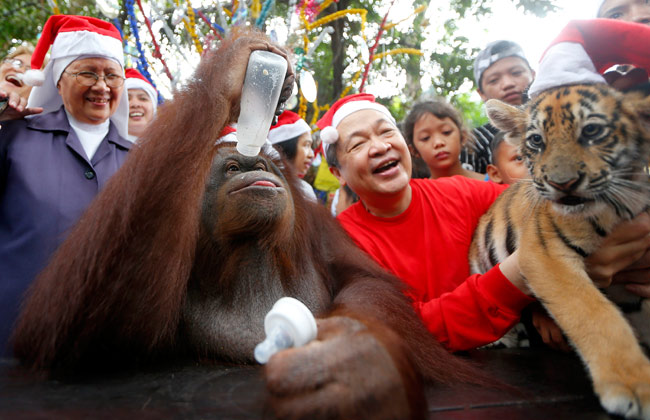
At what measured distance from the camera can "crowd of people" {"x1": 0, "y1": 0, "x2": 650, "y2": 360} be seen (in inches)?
69.1

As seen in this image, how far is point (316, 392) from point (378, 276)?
899 mm

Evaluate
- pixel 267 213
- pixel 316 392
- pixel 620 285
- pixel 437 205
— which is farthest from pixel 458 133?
pixel 316 392

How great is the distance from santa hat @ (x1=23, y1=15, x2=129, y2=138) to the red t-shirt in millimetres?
1629

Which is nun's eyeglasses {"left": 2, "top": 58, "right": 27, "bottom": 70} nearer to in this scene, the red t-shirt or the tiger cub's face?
the red t-shirt

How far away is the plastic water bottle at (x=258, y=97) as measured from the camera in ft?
4.87

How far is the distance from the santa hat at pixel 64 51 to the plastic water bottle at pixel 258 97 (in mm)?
1430

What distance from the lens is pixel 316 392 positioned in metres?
0.96

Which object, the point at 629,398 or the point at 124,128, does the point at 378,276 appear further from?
the point at 124,128

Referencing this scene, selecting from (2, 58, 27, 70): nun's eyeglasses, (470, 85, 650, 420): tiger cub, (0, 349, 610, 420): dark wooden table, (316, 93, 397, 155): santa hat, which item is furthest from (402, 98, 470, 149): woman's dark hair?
(2, 58, 27, 70): nun's eyeglasses

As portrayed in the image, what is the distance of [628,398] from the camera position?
119 cm

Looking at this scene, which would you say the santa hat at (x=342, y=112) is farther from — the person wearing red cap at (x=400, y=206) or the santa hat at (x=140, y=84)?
the santa hat at (x=140, y=84)

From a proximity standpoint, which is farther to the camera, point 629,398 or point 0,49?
point 0,49

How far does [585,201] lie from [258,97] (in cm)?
113

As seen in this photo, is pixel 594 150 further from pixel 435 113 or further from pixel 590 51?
pixel 435 113
